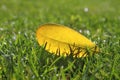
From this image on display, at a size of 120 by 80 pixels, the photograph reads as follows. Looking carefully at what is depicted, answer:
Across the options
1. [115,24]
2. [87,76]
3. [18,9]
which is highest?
[18,9]

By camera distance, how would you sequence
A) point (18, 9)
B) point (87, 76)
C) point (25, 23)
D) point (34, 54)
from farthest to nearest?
point (18, 9) < point (25, 23) < point (34, 54) < point (87, 76)

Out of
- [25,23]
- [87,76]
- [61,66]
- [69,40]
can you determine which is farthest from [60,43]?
[25,23]

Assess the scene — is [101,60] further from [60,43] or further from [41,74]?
[41,74]

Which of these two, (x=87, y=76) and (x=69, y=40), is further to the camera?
(x=69, y=40)

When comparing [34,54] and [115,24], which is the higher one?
[115,24]

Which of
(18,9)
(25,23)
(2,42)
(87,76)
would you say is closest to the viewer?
(87,76)

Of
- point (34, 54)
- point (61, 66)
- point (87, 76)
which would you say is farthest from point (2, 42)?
point (87, 76)
